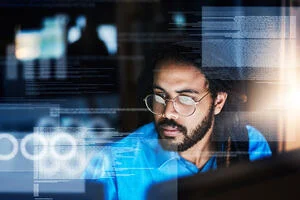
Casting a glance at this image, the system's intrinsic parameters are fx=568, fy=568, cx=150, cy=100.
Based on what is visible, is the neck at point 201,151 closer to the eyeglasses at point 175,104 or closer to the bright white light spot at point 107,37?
the eyeglasses at point 175,104

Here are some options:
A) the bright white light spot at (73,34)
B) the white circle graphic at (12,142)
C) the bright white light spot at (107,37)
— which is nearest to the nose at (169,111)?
the bright white light spot at (107,37)

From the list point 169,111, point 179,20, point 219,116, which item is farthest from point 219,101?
point 179,20

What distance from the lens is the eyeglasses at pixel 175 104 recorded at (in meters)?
1.62

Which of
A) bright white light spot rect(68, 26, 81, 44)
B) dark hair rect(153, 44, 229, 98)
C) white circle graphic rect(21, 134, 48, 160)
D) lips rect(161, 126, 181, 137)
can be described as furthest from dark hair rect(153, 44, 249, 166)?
white circle graphic rect(21, 134, 48, 160)

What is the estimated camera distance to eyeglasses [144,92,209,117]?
5.32 ft

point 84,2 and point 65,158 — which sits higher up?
point 84,2

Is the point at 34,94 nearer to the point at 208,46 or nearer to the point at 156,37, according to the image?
the point at 156,37

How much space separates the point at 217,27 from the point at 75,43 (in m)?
0.41

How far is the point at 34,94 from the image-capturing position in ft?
5.31

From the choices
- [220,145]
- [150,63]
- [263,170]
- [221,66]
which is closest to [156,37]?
[150,63]

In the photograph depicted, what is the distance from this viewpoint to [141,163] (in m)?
1.64

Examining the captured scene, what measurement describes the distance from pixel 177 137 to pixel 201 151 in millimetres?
82

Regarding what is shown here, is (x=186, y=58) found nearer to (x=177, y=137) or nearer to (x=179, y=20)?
(x=179, y=20)

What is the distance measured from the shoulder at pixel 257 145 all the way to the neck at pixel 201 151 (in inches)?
4.3
